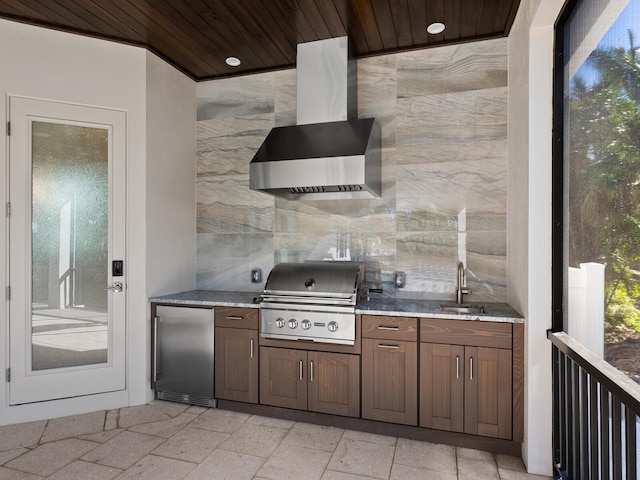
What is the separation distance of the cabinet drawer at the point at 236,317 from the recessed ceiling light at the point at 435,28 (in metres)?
2.45

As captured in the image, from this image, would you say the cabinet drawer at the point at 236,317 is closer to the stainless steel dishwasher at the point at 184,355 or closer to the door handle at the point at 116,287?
the stainless steel dishwasher at the point at 184,355

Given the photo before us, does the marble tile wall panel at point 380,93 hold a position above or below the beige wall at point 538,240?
above

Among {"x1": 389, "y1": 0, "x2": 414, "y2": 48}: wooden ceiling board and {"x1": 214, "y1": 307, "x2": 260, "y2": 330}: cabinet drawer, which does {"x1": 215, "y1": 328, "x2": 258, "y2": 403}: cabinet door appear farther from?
{"x1": 389, "y1": 0, "x2": 414, "y2": 48}: wooden ceiling board

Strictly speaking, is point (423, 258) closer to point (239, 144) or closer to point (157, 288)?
point (239, 144)

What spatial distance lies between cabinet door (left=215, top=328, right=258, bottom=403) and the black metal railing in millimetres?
1937

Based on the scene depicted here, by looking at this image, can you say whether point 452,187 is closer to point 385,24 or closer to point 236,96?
point 385,24

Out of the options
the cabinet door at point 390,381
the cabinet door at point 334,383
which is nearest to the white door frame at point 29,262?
the cabinet door at point 334,383

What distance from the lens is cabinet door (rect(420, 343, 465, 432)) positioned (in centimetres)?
240

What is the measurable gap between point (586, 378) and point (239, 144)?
3128 millimetres

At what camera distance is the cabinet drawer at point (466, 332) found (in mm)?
2322

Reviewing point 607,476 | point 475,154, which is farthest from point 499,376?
point 475,154

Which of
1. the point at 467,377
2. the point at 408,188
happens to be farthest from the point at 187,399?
the point at 408,188

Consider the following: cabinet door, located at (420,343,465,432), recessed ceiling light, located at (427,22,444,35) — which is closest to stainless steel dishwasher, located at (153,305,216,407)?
cabinet door, located at (420,343,465,432)

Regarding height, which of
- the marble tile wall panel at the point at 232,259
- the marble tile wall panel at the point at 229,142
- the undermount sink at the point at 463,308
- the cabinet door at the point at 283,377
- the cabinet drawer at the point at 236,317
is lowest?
the cabinet door at the point at 283,377
